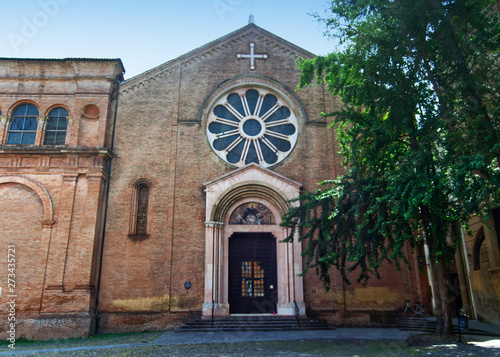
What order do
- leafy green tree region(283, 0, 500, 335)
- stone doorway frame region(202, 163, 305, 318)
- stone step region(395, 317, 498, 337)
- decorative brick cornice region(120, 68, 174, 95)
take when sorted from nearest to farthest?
leafy green tree region(283, 0, 500, 335), stone step region(395, 317, 498, 337), stone doorway frame region(202, 163, 305, 318), decorative brick cornice region(120, 68, 174, 95)

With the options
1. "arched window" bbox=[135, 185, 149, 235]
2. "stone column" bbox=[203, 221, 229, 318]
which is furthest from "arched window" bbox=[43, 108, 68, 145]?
"stone column" bbox=[203, 221, 229, 318]

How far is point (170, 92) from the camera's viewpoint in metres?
19.2

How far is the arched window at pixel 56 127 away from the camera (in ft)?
60.3

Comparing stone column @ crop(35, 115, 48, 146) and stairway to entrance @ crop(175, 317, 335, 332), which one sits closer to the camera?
stairway to entrance @ crop(175, 317, 335, 332)

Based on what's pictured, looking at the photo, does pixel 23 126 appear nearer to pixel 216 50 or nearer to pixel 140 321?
pixel 216 50

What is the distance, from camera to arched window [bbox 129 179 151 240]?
17094 millimetres

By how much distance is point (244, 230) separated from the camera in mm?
17750

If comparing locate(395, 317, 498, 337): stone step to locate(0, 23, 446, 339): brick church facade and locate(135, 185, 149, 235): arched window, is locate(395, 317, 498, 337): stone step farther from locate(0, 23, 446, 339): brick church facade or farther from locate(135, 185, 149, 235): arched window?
locate(135, 185, 149, 235): arched window

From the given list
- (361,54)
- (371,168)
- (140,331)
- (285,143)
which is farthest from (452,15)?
(140,331)

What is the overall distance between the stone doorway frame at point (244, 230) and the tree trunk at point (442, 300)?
533cm

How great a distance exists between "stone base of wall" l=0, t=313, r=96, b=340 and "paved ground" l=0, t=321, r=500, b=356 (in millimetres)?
2573

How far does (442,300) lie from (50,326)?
41.4ft

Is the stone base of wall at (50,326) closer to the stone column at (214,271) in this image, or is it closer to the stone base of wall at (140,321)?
the stone base of wall at (140,321)

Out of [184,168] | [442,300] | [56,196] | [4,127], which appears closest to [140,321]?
[56,196]
